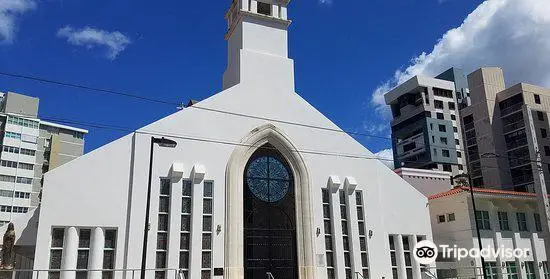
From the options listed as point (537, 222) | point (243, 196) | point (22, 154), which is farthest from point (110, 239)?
point (22, 154)

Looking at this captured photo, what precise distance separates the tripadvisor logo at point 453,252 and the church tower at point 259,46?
1178 cm

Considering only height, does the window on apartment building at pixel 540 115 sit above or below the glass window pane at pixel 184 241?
above

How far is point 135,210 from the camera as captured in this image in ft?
67.2

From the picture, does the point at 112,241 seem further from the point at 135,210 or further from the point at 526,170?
the point at 526,170

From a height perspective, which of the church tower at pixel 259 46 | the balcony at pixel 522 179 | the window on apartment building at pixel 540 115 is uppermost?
the window on apartment building at pixel 540 115

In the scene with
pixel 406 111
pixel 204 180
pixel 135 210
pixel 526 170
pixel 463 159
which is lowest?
pixel 135 210

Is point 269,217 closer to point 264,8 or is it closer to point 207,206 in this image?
point 207,206

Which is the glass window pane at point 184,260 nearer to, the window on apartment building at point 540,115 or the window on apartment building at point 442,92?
the window on apartment building at point 540,115

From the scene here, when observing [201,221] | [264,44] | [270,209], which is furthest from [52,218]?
[264,44]

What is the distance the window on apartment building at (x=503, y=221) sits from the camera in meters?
31.5

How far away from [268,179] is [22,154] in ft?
200

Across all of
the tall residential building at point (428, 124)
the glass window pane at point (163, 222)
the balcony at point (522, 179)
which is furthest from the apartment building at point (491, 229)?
the tall residential building at point (428, 124)

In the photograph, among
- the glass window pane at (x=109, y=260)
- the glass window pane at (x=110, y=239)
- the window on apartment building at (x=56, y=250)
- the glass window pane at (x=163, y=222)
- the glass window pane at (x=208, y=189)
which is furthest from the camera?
the glass window pane at (x=208, y=189)

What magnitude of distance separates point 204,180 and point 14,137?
61.0m
